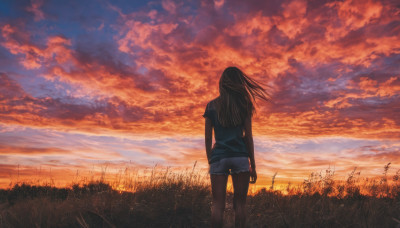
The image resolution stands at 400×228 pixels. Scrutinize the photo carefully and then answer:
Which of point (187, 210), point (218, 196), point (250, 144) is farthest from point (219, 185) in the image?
point (187, 210)

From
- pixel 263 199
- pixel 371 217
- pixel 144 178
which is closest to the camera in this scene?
pixel 371 217

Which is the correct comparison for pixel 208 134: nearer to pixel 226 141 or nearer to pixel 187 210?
pixel 226 141

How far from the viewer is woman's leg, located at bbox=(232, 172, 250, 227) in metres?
3.38

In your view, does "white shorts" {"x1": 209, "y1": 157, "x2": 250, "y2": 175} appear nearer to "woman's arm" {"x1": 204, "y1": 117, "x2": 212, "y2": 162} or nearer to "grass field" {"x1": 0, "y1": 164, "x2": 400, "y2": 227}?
"woman's arm" {"x1": 204, "y1": 117, "x2": 212, "y2": 162}

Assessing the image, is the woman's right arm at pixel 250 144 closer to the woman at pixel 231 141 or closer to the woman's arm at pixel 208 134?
the woman at pixel 231 141

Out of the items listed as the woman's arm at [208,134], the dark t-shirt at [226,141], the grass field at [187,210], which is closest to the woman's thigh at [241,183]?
the dark t-shirt at [226,141]

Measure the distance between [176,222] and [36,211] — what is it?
2.76 metres

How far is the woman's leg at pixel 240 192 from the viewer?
133 inches

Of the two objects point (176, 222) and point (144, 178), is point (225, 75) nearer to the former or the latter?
point (176, 222)

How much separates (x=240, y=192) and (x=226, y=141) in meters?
0.64

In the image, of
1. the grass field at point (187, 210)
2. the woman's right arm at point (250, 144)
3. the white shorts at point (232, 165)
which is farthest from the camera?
the grass field at point (187, 210)

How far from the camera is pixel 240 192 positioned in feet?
11.2

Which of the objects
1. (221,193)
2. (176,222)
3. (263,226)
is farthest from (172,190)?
(221,193)

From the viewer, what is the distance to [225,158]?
3.36 metres
